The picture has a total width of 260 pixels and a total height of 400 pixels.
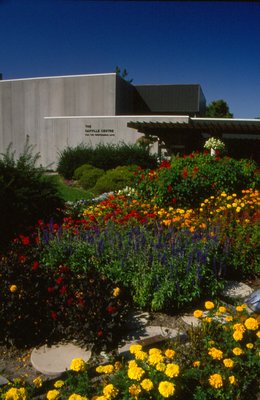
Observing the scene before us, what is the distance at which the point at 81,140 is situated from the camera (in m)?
21.8

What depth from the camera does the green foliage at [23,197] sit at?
538cm

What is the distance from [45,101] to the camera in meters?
26.8

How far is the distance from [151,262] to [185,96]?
28.3 meters

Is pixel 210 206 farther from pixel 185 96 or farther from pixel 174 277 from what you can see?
pixel 185 96

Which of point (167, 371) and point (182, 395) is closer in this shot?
point (167, 371)

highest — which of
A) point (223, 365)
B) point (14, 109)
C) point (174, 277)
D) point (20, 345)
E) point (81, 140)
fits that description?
point (14, 109)

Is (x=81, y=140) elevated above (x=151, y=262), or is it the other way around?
(x=81, y=140)

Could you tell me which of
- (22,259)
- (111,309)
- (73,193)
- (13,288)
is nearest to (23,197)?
(22,259)

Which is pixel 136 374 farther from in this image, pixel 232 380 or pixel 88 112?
pixel 88 112

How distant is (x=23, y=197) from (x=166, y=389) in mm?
3997

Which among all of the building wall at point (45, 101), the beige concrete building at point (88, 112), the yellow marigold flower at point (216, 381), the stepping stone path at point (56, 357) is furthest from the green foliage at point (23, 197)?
the building wall at point (45, 101)

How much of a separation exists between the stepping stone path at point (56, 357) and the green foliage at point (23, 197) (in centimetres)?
238

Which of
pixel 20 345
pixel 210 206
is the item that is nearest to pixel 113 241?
pixel 20 345

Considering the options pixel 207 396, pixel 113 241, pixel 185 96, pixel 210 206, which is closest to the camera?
pixel 207 396
